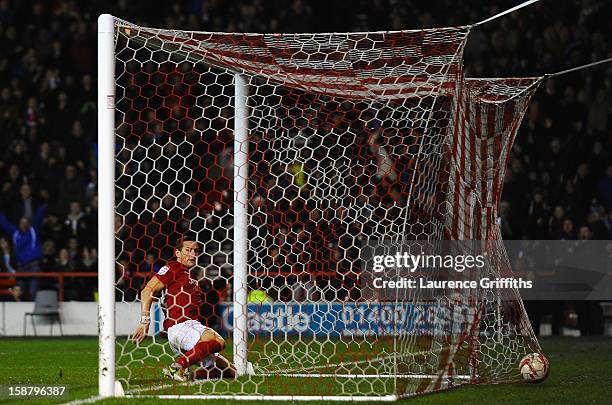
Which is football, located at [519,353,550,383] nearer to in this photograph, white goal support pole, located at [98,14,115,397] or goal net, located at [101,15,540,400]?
goal net, located at [101,15,540,400]

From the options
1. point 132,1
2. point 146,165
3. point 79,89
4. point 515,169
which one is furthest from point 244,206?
point 132,1

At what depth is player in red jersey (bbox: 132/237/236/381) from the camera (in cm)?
746

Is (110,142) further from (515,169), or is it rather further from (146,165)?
(515,169)

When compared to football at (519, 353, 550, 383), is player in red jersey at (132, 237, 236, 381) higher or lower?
higher

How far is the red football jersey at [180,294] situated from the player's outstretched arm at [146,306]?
12 cm

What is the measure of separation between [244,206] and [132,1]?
1150 cm

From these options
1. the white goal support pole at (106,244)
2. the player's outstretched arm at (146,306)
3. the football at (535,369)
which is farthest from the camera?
the football at (535,369)

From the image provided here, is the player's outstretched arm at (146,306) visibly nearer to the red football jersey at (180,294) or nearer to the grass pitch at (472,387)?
the red football jersey at (180,294)

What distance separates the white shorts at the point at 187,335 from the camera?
754 centimetres

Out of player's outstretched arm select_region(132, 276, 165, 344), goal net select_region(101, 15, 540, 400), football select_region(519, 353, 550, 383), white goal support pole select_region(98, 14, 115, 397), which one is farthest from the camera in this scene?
football select_region(519, 353, 550, 383)

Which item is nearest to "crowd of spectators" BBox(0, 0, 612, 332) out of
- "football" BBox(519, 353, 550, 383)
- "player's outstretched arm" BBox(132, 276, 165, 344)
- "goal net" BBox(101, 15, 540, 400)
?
"goal net" BBox(101, 15, 540, 400)

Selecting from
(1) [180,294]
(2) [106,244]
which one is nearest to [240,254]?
(1) [180,294]

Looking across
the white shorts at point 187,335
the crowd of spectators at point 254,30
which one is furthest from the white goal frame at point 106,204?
the crowd of spectators at point 254,30

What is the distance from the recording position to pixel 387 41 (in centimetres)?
717
